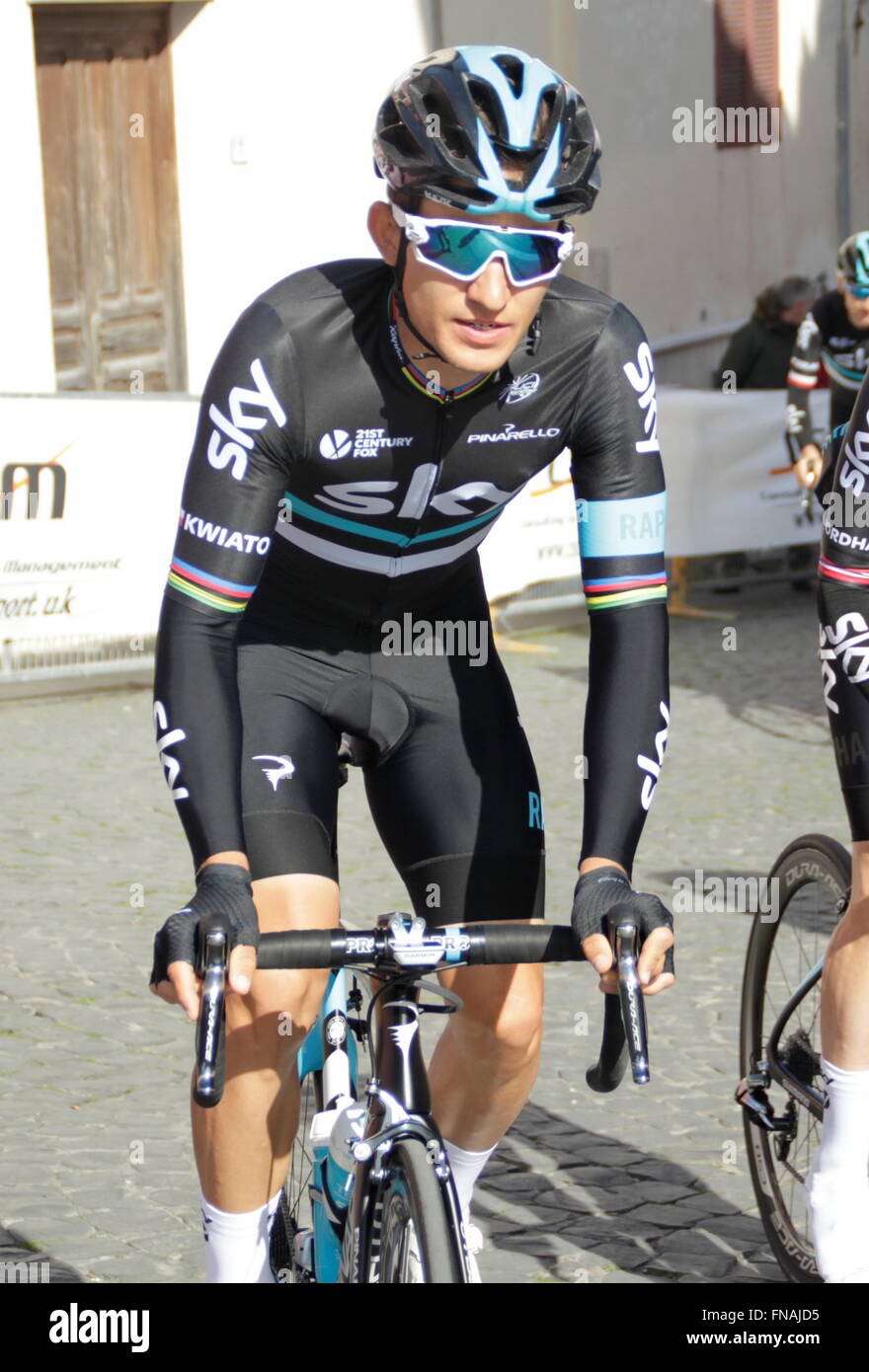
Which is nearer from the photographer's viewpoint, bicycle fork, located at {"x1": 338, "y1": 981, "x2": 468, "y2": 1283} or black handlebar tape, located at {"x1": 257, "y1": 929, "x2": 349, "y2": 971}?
black handlebar tape, located at {"x1": 257, "y1": 929, "x2": 349, "y2": 971}

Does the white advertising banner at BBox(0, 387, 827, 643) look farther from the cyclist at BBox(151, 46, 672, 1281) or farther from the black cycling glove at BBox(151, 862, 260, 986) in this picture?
the black cycling glove at BBox(151, 862, 260, 986)

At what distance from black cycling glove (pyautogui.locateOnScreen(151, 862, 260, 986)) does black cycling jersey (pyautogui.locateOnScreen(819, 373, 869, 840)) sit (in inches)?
55.2

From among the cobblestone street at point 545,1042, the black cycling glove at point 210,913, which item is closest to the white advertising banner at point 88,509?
the cobblestone street at point 545,1042

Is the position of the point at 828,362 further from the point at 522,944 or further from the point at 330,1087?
the point at 522,944

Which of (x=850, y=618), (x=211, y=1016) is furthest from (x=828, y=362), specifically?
(x=211, y=1016)

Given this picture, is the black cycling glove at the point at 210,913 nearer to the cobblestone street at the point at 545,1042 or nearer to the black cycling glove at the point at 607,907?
the black cycling glove at the point at 607,907

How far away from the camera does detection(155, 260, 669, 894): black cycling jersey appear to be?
2955mm

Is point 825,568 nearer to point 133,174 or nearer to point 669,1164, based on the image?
point 669,1164

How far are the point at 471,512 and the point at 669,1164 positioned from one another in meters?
2.09

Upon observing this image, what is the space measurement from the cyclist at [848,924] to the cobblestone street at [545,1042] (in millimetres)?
552

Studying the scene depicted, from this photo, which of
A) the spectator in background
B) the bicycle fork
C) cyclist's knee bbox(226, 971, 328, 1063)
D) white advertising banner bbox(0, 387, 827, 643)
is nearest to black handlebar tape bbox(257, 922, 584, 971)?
the bicycle fork

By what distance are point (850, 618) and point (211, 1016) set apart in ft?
5.50

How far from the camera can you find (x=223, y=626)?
2982 millimetres

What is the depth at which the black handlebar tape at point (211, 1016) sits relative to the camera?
8.19 ft
